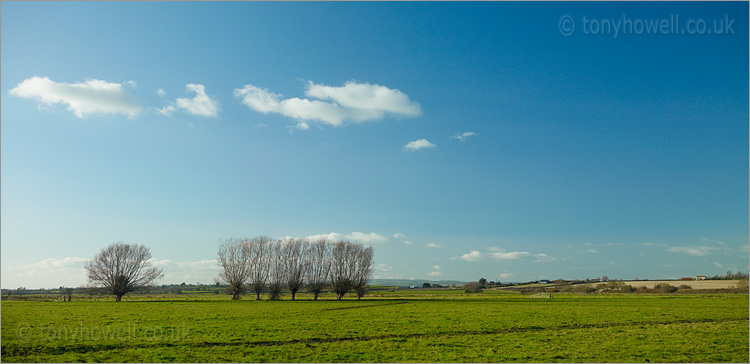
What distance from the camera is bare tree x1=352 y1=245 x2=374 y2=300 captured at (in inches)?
3718

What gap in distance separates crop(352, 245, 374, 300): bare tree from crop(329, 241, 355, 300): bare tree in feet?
3.72

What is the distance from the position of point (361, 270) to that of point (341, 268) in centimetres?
518

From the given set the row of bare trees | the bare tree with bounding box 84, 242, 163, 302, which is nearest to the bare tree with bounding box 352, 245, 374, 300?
the row of bare trees

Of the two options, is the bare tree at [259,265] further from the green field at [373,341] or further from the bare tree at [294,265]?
the green field at [373,341]

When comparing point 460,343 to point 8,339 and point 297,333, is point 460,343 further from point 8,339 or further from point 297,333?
point 8,339

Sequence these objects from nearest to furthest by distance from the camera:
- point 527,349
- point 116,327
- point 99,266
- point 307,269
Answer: point 527,349, point 116,327, point 99,266, point 307,269

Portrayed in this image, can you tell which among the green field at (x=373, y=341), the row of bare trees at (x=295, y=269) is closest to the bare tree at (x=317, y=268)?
the row of bare trees at (x=295, y=269)

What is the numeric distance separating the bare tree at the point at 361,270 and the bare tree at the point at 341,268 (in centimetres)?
113

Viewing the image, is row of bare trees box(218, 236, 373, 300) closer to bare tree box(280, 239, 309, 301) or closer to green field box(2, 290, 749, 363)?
bare tree box(280, 239, 309, 301)

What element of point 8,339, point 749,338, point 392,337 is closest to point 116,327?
point 8,339

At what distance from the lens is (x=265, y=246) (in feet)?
324

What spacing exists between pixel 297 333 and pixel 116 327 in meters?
14.0

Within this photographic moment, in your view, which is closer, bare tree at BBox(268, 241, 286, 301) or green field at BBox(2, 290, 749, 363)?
green field at BBox(2, 290, 749, 363)

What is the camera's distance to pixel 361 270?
9969cm
